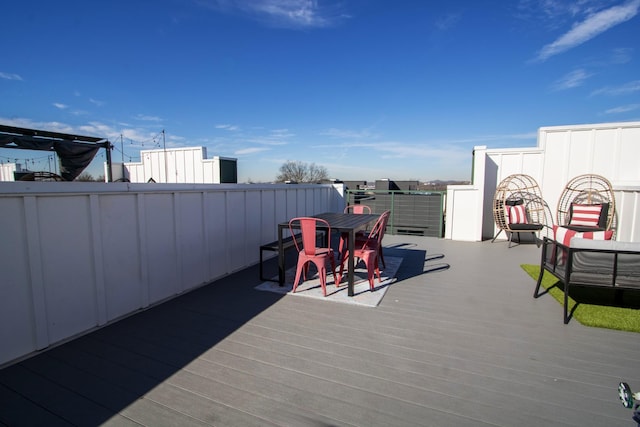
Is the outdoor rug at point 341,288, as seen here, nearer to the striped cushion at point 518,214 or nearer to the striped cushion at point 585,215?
the striped cushion at point 518,214

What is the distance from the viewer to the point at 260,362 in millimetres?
1897

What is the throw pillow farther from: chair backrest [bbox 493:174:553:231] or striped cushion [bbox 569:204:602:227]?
chair backrest [bbox 493:174:553:231]

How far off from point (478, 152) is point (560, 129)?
5.36 ft

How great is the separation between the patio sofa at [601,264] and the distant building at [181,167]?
8.24 metres

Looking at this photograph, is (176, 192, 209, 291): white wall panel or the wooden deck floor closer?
the wooden deck floor

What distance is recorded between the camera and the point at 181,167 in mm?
9719

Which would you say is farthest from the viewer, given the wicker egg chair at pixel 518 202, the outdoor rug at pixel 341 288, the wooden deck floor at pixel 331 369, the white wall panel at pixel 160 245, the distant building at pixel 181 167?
the distant building at pixel 181 167

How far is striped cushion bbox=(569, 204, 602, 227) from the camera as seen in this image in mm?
5398

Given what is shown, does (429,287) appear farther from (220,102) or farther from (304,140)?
(304,140)

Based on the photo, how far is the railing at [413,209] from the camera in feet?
23.1

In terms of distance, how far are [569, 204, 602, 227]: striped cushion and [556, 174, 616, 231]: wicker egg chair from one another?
117 millimetres

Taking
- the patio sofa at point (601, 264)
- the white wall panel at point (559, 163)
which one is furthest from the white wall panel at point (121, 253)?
the white wall panel at point (559, 163)

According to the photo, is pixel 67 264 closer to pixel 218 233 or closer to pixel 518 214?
pixel 218 233

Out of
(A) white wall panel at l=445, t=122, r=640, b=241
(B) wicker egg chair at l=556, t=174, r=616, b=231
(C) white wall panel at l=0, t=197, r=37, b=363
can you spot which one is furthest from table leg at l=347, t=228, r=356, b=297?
(B) wicker egg chair at l=556, t=174, r=616, b=231
